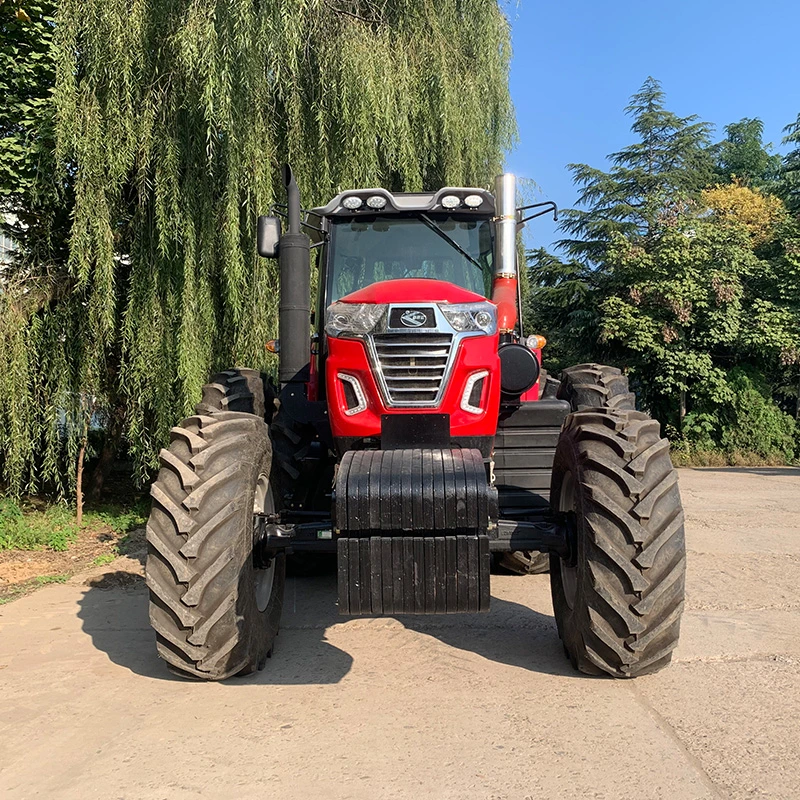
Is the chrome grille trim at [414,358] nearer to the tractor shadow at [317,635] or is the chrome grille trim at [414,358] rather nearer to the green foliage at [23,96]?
the tractor shadow at [317,635]

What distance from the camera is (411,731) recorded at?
3061 mm

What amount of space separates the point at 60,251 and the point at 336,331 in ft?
17.5

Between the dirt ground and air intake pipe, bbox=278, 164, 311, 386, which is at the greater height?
air intake pipe, bbox=278, 164, 311, 386

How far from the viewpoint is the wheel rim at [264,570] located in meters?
3.95

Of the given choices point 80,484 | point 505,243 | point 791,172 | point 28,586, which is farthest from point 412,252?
point 791,172

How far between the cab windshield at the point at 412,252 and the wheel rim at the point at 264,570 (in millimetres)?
→ 1355

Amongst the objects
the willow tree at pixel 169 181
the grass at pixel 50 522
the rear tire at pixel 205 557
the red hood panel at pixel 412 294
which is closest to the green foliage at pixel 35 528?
the grass at pixel 50 522

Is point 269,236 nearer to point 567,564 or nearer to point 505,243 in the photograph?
point 505,243

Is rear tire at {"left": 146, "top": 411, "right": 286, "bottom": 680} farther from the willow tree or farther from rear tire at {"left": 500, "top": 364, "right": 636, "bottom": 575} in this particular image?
the willow tree

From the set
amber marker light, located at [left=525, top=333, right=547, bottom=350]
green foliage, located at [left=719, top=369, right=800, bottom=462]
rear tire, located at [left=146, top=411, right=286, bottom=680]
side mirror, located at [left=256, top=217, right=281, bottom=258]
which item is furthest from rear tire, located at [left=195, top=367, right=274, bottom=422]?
green foliage, located at [left=719, top=369, right=800, bottom=462]

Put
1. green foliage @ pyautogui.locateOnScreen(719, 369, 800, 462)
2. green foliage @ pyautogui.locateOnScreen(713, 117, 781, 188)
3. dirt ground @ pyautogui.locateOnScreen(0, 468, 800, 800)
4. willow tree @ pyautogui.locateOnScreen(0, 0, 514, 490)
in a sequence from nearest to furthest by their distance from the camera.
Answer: dirt ground @ pyautogui.locateOnScreen(0, 468, 800, 800), willow tree @ pyautogui.locateOnScreen(0, 0, 514, 490), green foliage @ pyautogui.locateOnScreen(719, 369, 800, 462), green foliage @ pyautogui.locateOnScreen(713, 117, 781, 188)

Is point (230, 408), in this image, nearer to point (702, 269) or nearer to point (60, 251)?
point (60, 251)

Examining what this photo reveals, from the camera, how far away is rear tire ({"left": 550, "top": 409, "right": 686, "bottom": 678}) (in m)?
3.29

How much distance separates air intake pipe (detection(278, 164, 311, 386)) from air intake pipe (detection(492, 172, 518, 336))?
1190mm
